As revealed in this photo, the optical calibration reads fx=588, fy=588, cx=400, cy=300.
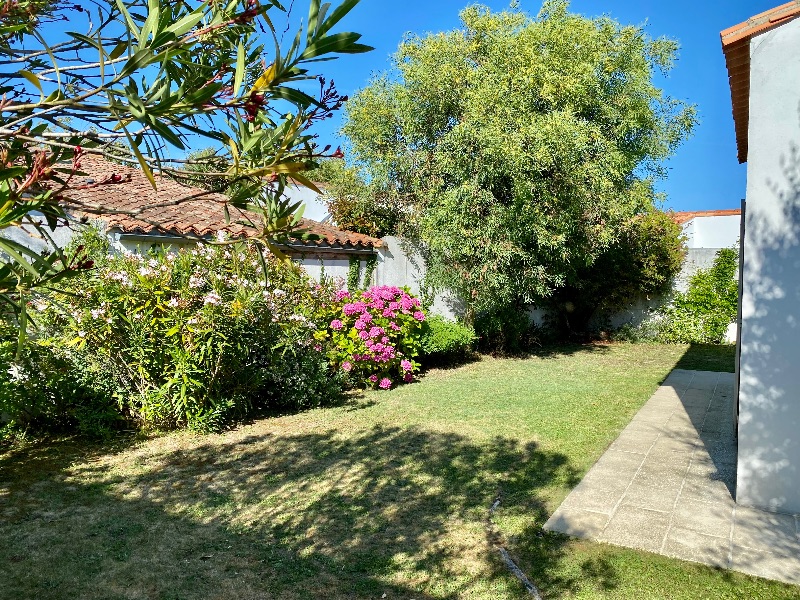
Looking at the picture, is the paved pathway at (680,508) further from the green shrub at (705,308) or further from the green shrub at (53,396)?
the green shrub at (705,308)

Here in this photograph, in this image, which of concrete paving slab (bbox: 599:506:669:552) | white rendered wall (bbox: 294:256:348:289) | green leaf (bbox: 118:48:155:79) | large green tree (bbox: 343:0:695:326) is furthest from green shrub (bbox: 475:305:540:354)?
green leaf (bbox: 118:48:155:79)

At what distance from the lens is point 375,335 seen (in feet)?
35.5

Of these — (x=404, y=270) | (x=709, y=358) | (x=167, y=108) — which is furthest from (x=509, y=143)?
(x=167, y=108)

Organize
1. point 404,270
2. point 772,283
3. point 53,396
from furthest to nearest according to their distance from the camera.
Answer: point 404,270
point 53,396
point 772,283

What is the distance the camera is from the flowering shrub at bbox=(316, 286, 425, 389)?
428 inches

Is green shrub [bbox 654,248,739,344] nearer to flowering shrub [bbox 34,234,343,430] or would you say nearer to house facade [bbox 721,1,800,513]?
house facade [bbox 721,1,800,513]

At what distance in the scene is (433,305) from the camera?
15.4m

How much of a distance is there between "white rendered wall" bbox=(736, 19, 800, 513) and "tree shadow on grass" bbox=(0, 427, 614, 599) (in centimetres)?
183

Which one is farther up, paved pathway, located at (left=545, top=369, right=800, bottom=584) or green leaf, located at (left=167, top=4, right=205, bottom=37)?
green leaf, located at (left=167, top=4, right=205, bottom=37)

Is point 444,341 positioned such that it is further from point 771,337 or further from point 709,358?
point 771,337

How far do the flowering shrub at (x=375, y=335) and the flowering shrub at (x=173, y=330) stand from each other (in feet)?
7.61

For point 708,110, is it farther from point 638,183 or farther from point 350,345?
point 350,345

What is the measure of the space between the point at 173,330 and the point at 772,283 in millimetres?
6606

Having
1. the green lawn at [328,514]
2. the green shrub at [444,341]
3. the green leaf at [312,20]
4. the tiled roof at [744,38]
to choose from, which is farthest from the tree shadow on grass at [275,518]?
the green shrub at [444,341]
